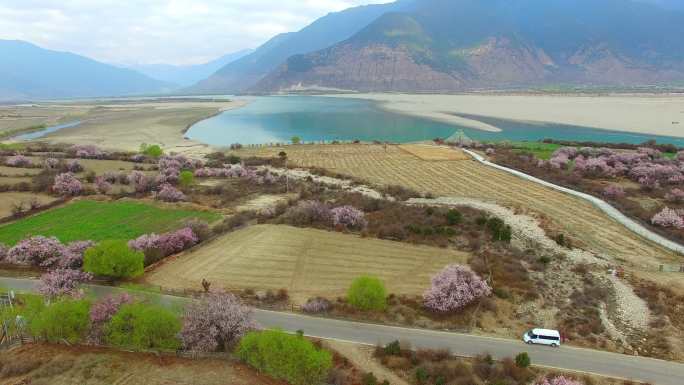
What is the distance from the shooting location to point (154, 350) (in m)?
19.2

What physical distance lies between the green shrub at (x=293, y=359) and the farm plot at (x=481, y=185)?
78.2 feet

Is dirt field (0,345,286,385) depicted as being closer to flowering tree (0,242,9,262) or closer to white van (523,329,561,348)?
white van (523,329,561,348)

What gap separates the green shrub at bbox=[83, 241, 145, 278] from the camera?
25.9 metres

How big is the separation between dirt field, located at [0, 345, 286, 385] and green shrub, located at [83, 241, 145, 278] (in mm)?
6940

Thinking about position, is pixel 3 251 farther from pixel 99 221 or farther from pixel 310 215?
pixel 310 215

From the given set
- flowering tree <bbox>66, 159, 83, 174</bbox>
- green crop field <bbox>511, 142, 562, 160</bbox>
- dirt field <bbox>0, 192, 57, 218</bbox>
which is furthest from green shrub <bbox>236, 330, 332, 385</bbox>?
green crop field <bbox>511, 142, 562, 160</bbox>

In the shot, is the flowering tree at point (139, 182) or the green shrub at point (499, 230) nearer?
the green shrub at point (499, 230)

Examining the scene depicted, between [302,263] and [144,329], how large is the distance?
11514 mm

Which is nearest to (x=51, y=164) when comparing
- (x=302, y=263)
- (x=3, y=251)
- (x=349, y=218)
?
(x=3, y=251)

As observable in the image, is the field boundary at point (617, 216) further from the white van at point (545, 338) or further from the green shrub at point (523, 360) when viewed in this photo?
the green shrub at point (523, 360)

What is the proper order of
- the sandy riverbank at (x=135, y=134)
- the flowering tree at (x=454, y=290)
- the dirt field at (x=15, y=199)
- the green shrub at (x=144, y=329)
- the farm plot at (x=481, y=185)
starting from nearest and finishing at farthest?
A: the green shrub at (x=144, y=329), the flowering tree at (x=454, y=290), the farm plot at (x=481, y=185), the dirt field at (x=15, y=199), the sandy riverbank at (x=135, y=134)

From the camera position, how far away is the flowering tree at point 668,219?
3434 centimetres

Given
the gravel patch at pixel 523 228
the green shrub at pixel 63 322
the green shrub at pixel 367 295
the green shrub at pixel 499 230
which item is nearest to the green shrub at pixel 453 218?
the green shrub at pixel 499 230

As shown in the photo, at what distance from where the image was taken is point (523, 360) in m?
17.9
